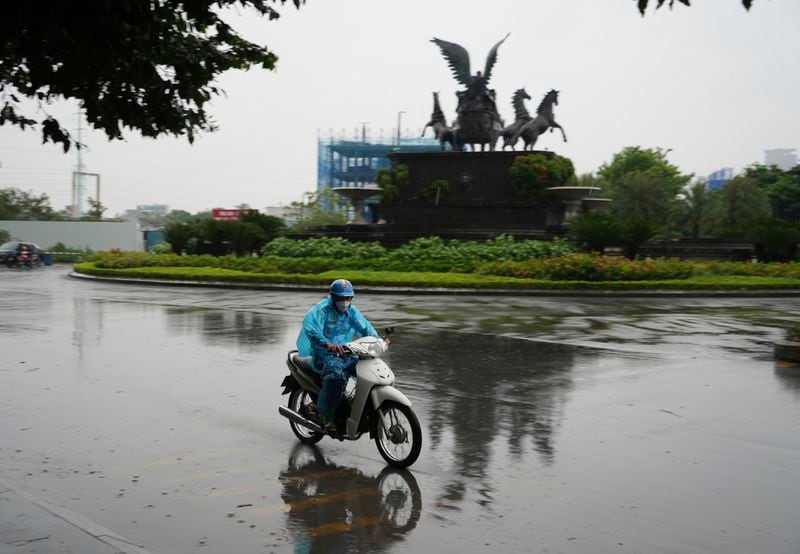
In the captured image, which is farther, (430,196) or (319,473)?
(430,196)

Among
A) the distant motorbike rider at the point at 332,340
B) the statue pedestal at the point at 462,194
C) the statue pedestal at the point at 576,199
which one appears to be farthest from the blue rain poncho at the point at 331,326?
the statue pedestal at the point at 462,194

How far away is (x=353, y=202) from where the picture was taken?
137 ft

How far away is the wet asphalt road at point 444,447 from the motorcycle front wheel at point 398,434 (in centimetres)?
13

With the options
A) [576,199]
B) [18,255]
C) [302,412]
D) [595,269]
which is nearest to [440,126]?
[576,199]

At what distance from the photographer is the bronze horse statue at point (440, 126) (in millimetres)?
39469

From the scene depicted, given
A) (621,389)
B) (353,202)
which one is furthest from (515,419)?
(353,202)

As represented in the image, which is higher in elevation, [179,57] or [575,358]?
[179,57]

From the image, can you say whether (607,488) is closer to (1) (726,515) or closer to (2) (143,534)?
(1) (726,515)

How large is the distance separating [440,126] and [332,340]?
1365 inches

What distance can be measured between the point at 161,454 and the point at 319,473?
1344 millimetres

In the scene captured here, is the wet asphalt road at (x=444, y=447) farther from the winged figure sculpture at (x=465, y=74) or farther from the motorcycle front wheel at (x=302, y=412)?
the winged figure sculpture at (x=465, y=74)

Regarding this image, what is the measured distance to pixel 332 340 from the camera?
6.57m

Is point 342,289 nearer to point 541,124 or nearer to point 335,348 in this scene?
point 335,348

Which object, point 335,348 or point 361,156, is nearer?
point 335,348
